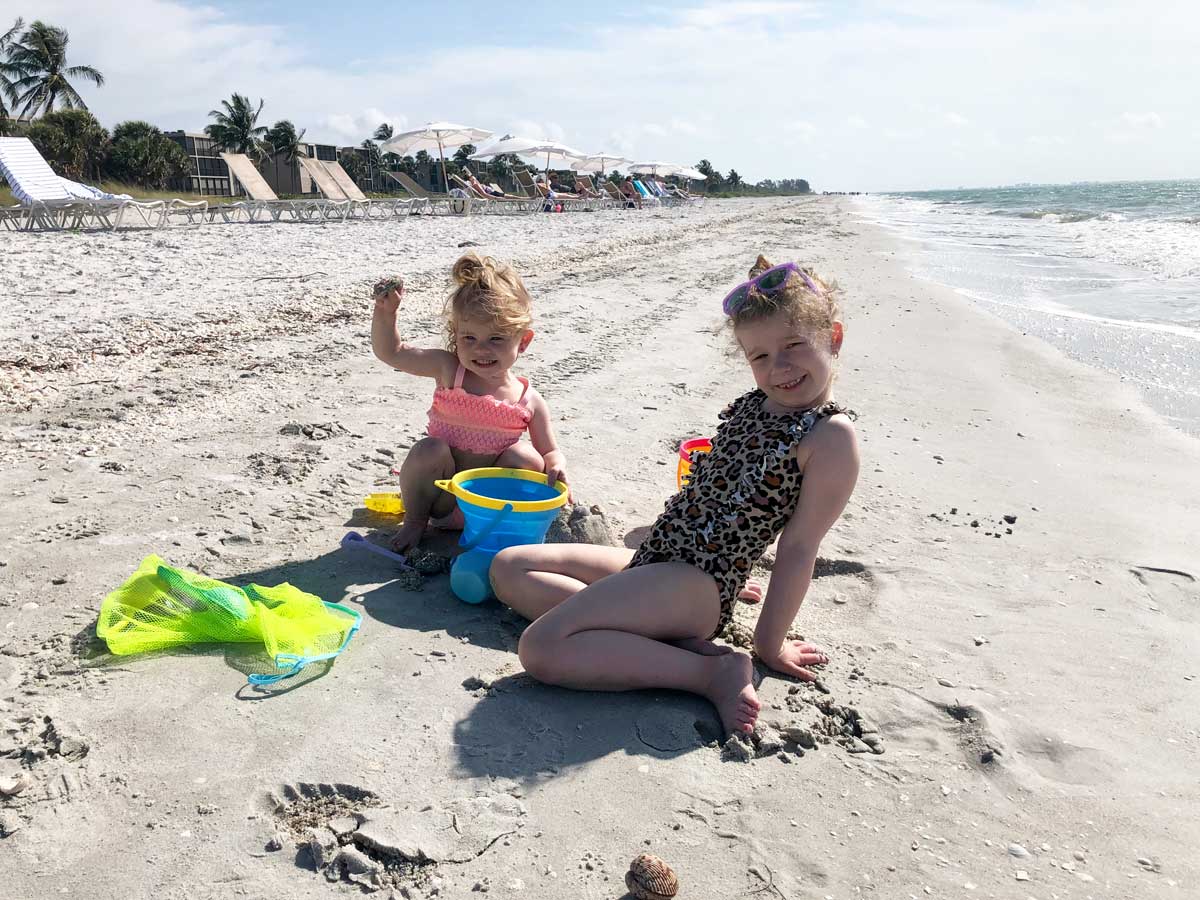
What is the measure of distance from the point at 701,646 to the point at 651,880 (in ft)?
2.83

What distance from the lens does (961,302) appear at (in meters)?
10.0

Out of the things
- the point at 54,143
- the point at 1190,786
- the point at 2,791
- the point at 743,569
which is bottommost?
the point at 1190,786

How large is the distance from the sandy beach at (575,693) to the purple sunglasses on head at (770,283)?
3.35 ft

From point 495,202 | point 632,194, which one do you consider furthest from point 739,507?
point 632,194

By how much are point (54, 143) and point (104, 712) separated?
41.9m

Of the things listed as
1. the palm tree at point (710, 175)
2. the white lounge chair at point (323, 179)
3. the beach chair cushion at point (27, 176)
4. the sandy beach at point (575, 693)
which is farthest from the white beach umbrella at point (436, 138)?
the palm tree at point (710, 175)

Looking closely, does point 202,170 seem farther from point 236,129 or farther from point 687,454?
point 687,454

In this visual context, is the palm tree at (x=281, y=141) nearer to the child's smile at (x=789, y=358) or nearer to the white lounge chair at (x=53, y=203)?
the white lounge chair at (x=53, y=203)

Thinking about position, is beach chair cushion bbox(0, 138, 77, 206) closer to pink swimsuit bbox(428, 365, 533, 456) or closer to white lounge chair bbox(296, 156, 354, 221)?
white lounge chair bbox(296, 156, 354, 221)

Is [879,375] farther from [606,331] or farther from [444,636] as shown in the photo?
[444,636]

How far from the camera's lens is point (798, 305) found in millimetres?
2344

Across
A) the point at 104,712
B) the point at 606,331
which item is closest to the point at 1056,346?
the point at 606,331

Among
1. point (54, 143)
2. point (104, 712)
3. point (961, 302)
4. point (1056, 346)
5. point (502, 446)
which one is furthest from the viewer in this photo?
point (54, 143)

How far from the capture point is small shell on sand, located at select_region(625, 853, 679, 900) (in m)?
1.59
